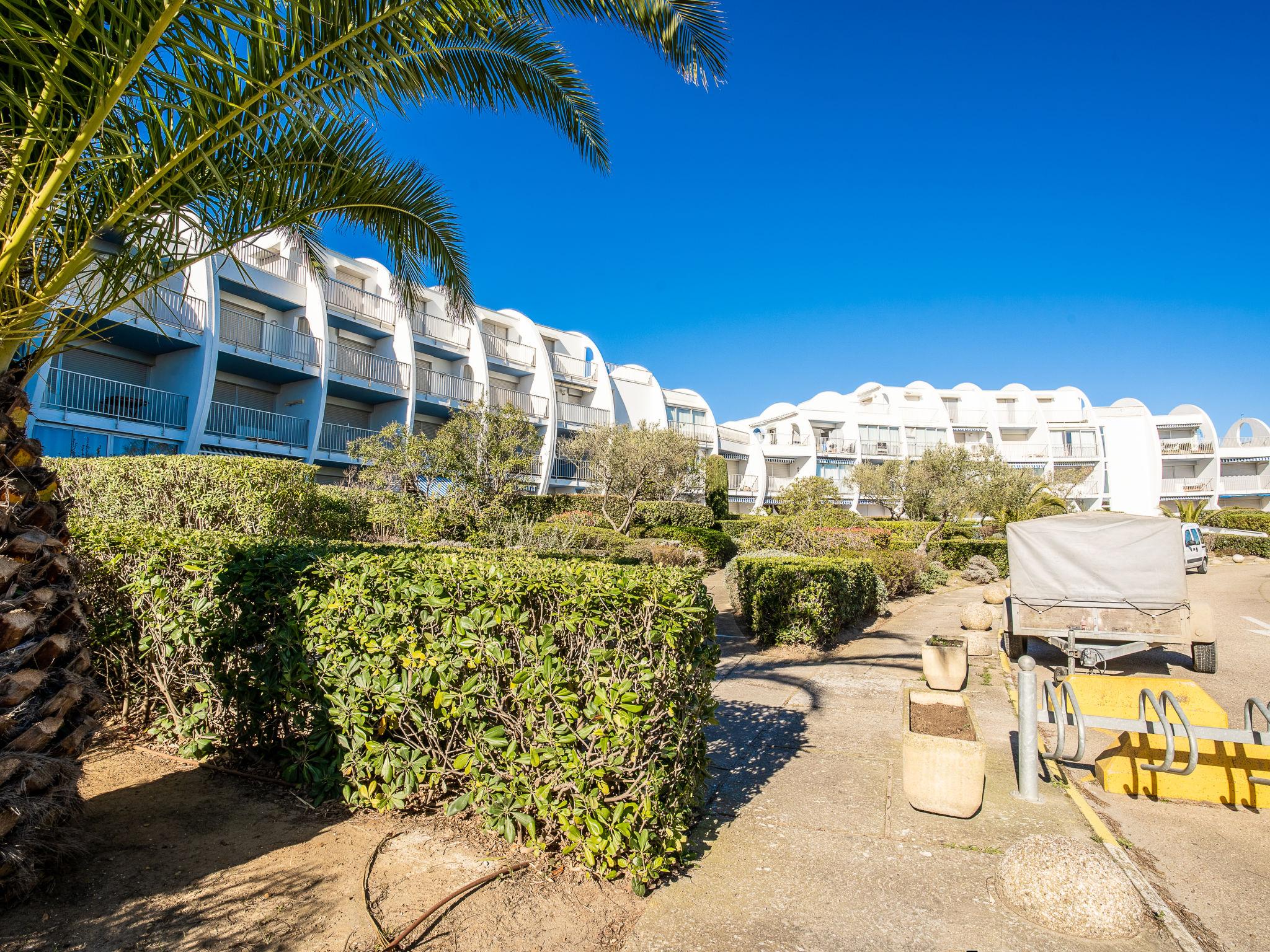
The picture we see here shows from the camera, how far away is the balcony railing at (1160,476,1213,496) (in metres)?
55.4

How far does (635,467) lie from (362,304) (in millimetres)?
13291

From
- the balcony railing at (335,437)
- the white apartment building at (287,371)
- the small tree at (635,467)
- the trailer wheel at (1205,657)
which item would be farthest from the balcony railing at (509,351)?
the trailer wheel at (1205,657)

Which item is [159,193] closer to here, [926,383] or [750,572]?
[750,572]

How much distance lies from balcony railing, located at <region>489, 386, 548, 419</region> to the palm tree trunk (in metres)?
28.7

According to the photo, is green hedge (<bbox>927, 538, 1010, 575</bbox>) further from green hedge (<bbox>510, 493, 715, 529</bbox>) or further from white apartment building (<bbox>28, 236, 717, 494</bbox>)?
white apartment building (<bbox>28, 236, 717, 494</bbox>)

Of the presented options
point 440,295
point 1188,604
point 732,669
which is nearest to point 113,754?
point 732,669

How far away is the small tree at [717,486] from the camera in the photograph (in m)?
33.0

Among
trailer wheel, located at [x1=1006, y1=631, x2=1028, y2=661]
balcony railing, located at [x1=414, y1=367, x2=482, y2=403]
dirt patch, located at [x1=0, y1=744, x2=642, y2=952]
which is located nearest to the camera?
dirt patch, located at [x1=0, y1=744, x2=642, y2=952]

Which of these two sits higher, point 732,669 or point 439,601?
point 439,601

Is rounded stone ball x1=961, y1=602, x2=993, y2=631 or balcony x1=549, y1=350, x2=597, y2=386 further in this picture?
balcony x1=549, y1=350, x2=597, y2=386

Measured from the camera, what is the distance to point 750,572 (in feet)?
35.3

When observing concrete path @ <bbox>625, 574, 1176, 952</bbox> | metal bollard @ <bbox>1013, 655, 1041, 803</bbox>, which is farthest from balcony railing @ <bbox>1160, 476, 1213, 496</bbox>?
metal bollard @ <bbox>1013, 655, 1041, 803</bbox>

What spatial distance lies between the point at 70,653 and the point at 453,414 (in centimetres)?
989

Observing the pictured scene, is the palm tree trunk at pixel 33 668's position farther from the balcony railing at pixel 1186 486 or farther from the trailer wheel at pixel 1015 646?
the balcony railing at pixel 1186 486
